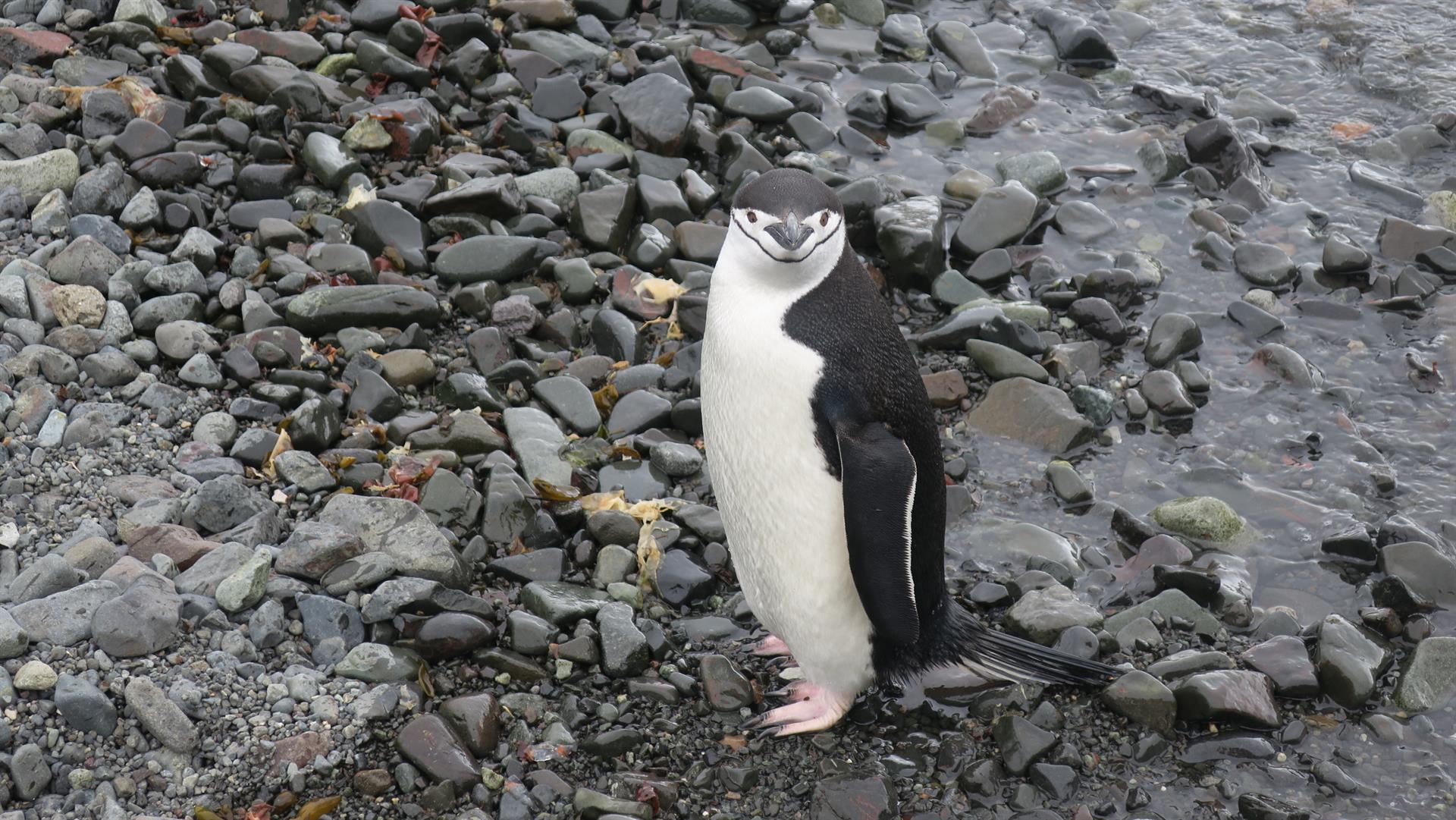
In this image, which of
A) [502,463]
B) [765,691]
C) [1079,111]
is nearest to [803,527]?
[765,691]

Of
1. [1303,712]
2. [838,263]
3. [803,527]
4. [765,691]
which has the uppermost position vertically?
[838,263]

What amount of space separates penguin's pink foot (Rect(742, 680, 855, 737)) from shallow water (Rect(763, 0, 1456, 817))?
27cm

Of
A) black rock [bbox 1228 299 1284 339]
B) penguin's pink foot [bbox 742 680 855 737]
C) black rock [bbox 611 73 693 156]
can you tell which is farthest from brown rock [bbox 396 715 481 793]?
black rock [bbox 1228 299 1284 339]

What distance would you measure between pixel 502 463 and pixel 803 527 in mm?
1302

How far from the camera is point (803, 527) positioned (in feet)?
12.2

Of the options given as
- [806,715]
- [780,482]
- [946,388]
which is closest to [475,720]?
[806,715]

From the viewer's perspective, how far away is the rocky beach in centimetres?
369

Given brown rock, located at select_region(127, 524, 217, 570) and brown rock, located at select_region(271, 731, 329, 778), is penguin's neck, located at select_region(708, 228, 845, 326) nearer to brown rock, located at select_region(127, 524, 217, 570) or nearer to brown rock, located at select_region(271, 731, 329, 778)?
brown rock, located at select_region(271, 731, 329, 778)

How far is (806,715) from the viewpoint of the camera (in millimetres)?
3918

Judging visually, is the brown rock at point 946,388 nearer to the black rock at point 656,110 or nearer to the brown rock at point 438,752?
the black rock at point 656,110

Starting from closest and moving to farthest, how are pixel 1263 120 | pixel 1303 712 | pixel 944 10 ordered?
pixel 1303 712, pixel 1263 120, pixel 944 10

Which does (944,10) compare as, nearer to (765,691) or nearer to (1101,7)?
(1101,7)

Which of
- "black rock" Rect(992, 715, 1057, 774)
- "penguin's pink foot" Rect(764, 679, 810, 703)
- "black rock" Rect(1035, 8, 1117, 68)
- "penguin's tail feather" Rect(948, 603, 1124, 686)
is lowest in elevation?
"penguin's pink foot" Rect(764, 679, 810, 703)

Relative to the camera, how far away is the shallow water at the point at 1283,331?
390 cm
